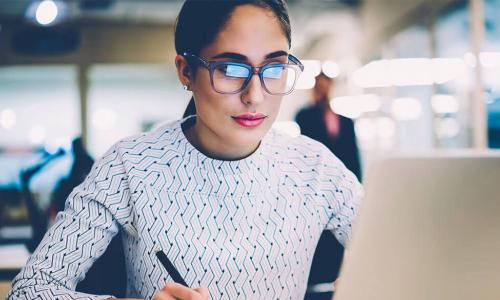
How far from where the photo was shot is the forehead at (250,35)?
0.98 metres

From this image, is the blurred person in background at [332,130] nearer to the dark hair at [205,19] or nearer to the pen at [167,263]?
the dark hair at [205,19]

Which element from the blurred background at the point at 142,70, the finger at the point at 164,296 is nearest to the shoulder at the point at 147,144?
the finger at the point at 164,296

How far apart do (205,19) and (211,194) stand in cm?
31

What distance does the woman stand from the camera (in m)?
0.97

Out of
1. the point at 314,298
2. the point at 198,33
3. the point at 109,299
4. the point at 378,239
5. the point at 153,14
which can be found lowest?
the point at 314,298

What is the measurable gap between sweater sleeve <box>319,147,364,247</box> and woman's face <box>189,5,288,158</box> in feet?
0.67

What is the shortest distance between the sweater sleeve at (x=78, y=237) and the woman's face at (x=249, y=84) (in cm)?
20

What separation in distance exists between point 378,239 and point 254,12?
0.53 metres

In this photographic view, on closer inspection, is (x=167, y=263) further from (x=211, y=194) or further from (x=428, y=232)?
(x=428, y=232)

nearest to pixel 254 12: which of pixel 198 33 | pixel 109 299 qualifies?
pixel 198 33

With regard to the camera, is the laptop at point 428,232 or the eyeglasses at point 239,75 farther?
the eyeglasses at point 239,75

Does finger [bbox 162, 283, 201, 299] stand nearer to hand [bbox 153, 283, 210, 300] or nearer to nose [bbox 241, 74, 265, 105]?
hand [bbox 153, 283, 210, 300]

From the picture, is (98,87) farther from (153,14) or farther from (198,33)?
(198,33)

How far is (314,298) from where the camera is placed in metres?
1.33
